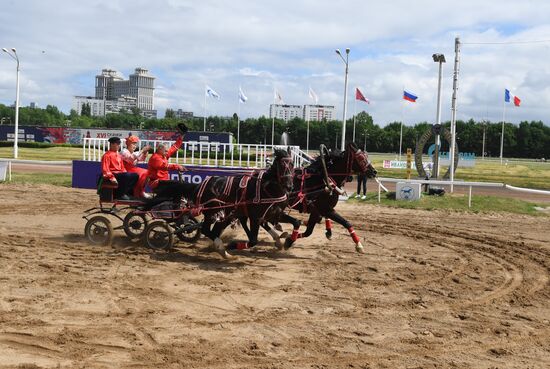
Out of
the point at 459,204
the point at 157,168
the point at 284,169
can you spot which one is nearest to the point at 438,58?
the point at 459,204

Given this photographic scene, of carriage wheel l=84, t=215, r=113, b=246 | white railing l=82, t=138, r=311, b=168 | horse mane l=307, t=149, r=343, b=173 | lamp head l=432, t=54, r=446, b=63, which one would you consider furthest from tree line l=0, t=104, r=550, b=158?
carriage wheel l=84, t=215, r=113, b=246

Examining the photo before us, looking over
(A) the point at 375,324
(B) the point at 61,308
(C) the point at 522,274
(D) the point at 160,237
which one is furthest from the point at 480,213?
(B) the point at 61,308

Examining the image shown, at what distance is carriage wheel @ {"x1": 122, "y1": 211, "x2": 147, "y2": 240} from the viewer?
12.0 m

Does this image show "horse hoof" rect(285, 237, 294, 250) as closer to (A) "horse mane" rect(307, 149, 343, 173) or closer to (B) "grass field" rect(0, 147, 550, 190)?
(A) "horse mane" rect(307, 149, 343, 173)

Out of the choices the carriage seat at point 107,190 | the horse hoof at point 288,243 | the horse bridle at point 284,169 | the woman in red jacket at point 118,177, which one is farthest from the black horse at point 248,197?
the carriage seat at point 107,190

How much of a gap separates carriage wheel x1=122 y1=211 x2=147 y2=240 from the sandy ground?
247 mm

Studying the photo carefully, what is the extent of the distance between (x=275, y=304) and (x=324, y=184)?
416cm

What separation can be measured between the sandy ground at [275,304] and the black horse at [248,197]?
69cm

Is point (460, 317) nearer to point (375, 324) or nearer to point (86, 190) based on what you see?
point (375, 324)

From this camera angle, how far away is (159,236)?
1141cm

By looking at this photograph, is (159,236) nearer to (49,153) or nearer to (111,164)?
(111,164)

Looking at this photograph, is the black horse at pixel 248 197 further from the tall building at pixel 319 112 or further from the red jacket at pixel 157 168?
the tall building at pixel 319 112

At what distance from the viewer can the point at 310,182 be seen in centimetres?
1184

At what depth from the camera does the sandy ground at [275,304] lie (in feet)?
19.8
